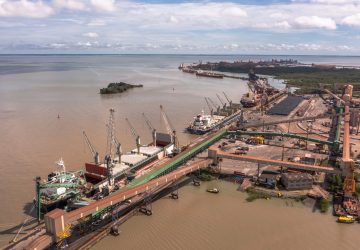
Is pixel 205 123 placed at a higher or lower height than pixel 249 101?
lower

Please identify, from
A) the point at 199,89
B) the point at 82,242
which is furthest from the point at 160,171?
the point at 199,89

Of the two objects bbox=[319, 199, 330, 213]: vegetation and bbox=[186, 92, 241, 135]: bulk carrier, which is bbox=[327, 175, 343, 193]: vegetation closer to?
bbox=[319, 199, 330, 213]: vegetation

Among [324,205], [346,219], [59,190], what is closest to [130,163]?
[59,190]

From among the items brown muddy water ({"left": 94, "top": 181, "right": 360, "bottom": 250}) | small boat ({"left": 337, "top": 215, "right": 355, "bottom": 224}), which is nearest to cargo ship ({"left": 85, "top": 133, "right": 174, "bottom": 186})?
brown muddy water ({"left": 94, "top": 181, "right": 360, "bottom": 250})

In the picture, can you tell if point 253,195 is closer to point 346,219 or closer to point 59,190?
point 346,219

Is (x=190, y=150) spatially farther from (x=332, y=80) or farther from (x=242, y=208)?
(x=332, y=80)

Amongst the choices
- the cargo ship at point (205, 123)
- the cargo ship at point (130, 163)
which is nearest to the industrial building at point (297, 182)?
the cargo ship at point (130, 163)

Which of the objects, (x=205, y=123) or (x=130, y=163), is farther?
(x=205, y=123)

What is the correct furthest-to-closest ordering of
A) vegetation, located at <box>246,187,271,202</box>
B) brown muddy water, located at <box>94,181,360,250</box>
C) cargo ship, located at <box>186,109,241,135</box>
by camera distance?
cargo ship, located at <box>186,109,241,135</box> < vegetation, located at <box>246,187,271,202</box> < brown muddy water, located at <box>94,181,360,250</box>
